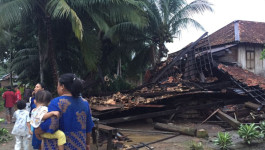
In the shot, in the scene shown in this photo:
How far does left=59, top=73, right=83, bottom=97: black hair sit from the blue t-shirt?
0.07 metres

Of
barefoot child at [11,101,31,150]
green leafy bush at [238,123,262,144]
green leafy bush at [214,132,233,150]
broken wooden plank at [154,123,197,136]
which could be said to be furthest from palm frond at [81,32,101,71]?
green leafy bush at [238,123,262,144]

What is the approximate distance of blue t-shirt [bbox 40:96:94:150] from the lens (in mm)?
2566

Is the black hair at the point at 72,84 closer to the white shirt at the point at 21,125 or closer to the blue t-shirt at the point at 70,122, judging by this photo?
the blue t-shirt at the point at 70,122

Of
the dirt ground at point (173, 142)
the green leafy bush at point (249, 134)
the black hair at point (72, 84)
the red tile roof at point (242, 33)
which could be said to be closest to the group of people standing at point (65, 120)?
the black hair at point (72, 84)

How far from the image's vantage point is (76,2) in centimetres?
1007

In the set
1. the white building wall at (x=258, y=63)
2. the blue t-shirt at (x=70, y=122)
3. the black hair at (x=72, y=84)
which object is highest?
the white building wall at (x=258, y=63)

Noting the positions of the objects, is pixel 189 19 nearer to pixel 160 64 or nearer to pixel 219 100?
pixel 160 64

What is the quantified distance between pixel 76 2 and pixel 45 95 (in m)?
7.37

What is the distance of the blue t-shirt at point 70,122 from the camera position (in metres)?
2.57

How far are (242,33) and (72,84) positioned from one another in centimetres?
1685

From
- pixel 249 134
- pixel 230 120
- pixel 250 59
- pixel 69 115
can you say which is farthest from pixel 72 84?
pixel 250 59

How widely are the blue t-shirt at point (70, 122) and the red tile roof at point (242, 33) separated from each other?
15.3 metres

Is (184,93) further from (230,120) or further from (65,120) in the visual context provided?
(65,120)

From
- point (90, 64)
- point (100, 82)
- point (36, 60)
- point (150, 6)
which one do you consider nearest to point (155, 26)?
point (150, 6)
